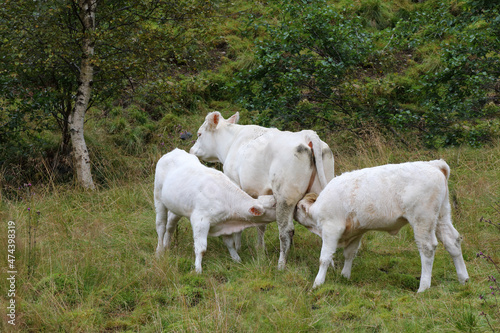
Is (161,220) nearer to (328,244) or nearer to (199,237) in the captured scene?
(199,237)

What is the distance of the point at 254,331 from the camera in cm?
505

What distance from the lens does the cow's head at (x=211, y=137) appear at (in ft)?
29.6

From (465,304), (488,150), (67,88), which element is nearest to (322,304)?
(465,304)

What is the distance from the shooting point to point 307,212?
6941mm

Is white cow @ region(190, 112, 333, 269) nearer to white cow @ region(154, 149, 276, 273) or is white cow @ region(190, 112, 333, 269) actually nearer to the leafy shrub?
white cow @ region(154, 149, 276, 273)

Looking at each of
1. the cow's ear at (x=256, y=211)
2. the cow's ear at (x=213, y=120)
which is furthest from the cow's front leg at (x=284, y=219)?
the cow's ear at (x=213, y=120)

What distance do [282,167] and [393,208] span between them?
167 cm

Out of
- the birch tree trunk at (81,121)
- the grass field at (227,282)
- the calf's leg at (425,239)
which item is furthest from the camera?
the birch tree trunk at (81,121)

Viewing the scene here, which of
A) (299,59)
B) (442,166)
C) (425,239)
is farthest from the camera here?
(299,59)

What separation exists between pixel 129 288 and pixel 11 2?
659 centimetres

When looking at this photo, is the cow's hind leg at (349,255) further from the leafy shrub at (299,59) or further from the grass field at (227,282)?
the leafy shrub at (299,59)

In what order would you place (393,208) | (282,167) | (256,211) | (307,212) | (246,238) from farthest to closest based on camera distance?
(246,238) < (282,167) < (256,211) < (307,212) < (393,208)

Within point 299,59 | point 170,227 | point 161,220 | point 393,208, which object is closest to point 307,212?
point 393,208

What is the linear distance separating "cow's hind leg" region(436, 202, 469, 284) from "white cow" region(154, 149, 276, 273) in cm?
213
